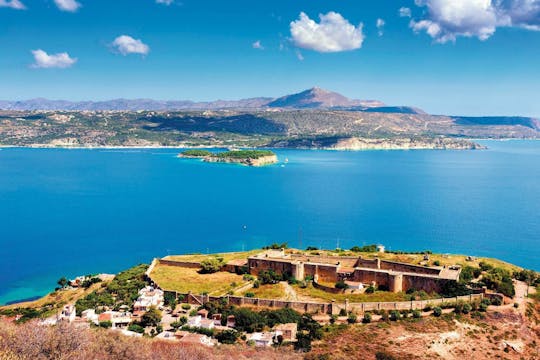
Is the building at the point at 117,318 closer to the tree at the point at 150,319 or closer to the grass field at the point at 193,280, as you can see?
the tree at the point at 150,319

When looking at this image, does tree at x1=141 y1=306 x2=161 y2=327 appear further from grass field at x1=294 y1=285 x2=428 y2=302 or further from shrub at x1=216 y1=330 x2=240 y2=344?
grass field at x1=294 y1=285 x2=428 y2=302

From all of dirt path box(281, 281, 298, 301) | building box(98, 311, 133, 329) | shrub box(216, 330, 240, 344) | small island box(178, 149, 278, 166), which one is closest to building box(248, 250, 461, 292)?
dirt path box(281, 281, 298, 301)

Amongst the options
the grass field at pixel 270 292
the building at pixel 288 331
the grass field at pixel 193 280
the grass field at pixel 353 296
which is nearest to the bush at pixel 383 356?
the building at pixel 288 331

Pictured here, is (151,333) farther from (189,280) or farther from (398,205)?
(398,205)

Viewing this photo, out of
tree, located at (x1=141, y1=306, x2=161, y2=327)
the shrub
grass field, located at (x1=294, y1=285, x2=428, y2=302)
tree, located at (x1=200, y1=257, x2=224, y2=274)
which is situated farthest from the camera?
tree, located at (x1=200, y1=257, x2=224, y2=274)

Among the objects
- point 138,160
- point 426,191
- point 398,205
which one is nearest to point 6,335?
point 398,205

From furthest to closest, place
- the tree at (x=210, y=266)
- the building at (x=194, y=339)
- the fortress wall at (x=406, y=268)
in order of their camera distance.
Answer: the tree at (x=210, y=266)
the fortress wall at (x=406, y=268)
the building at (x=194, y=339)
